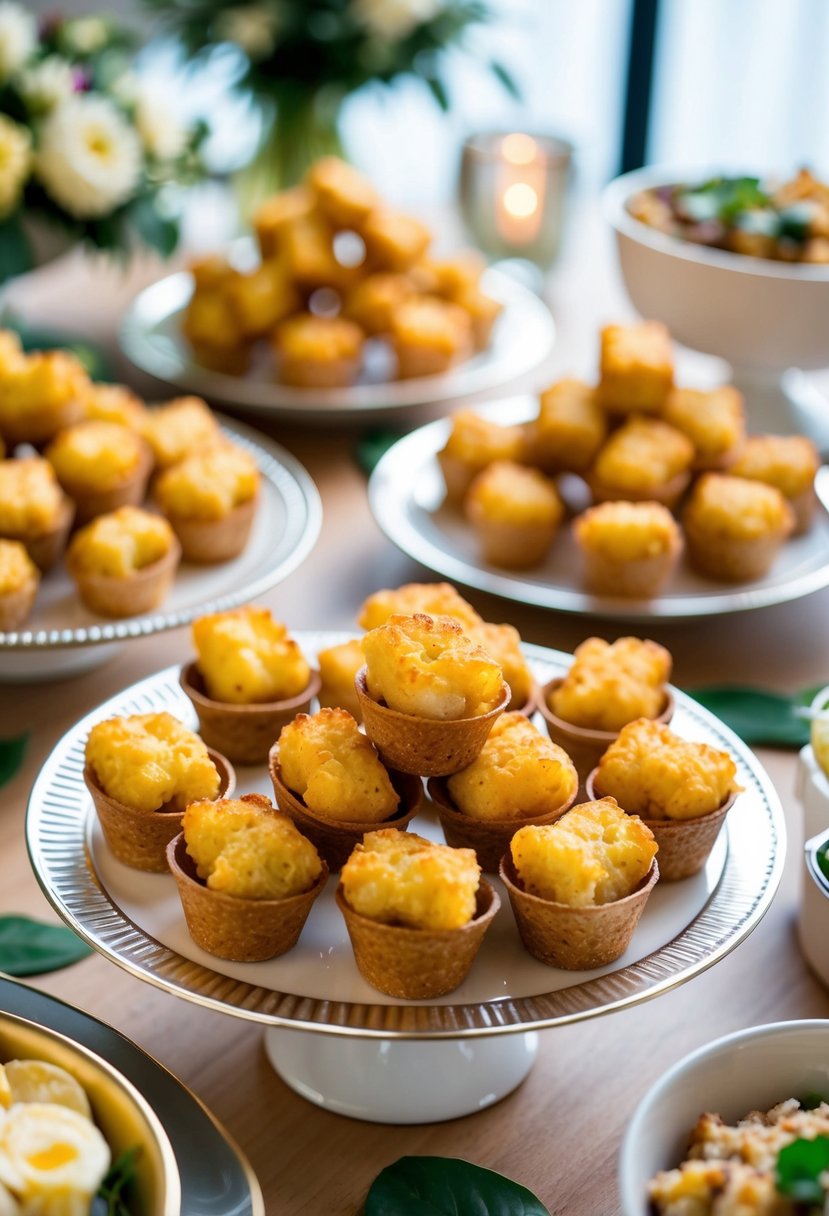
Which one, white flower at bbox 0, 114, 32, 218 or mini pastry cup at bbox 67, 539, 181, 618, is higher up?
white flower at bbox 0, 114, 32, 218

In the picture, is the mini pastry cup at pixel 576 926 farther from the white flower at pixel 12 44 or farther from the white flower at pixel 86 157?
the white flower at pixel 12 44

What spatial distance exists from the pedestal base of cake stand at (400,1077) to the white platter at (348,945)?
93 mm

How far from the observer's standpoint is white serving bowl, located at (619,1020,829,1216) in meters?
0.88

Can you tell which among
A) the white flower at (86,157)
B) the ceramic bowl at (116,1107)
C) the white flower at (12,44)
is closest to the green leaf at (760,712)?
the ceramic bowl at (116,1107)

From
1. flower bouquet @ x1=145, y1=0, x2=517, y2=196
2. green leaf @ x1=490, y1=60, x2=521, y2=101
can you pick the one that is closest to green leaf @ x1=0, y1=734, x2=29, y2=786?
flower bouquet @ x1=145, y1=0, x2=517, y2=196

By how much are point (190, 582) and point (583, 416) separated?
1.78ft

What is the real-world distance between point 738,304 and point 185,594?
892 millimetres

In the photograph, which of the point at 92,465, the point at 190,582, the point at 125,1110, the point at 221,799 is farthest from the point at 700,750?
the point at 92,465

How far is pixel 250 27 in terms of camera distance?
2.60m

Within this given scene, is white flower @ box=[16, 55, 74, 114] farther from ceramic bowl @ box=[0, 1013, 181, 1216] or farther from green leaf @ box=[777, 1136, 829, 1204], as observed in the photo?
green leaf @ box=[777, 1136, 829, 1204]

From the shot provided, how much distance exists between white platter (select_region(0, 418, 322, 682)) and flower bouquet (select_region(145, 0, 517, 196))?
1.14 m

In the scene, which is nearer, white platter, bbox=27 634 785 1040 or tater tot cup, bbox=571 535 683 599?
white platter, bbox=27 634 785 1040

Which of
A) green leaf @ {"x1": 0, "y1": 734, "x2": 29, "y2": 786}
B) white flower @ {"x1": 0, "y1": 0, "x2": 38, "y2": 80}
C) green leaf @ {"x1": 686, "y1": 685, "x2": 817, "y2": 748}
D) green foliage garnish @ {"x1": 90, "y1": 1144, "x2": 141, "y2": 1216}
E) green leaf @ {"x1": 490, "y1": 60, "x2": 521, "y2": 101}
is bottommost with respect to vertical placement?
green leaf @ {"x1": 686, "y1": 685, "x2": 817, "y2": 748}

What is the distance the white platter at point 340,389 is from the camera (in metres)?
2.06
